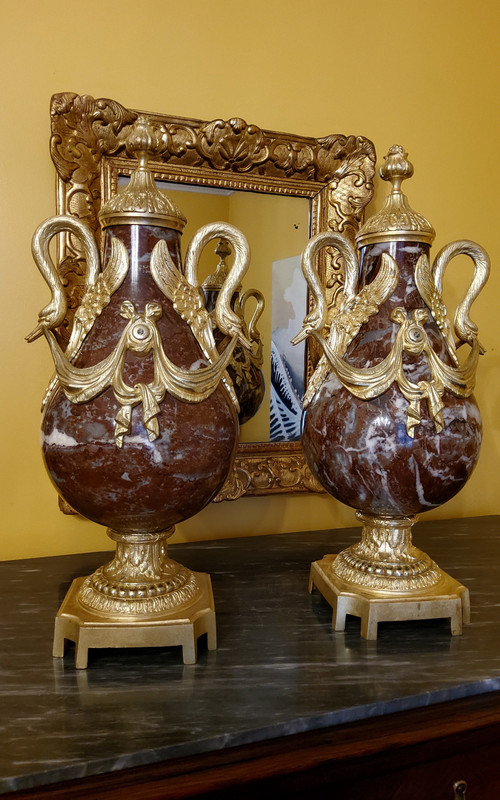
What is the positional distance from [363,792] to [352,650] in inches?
6.1

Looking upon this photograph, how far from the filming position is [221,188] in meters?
1.17

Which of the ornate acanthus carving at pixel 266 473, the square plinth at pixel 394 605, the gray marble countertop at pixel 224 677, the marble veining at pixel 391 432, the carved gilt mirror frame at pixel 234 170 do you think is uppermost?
the carved gilt mirror frame at pixel 234 170

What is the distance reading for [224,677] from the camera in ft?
2.44

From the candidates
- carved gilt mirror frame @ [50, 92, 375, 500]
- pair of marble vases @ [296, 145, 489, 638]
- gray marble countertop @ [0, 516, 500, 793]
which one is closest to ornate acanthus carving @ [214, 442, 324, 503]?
carved gilt mirror frame @ [50, 92, 375, 500]

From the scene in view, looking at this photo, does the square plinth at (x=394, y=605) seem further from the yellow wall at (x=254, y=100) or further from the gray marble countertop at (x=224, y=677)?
the yellow wall at (x=254, y=100)

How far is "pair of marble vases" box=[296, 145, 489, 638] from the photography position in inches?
32.3

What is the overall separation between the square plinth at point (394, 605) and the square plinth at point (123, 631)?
0.67 feet

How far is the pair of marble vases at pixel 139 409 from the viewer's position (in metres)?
0.74

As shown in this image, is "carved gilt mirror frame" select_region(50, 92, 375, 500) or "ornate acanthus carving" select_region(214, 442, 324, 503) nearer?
"carved gilt mirror frame" select_region(50, 92, 375, 500)

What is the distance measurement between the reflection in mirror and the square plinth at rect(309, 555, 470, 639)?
1.34 ft

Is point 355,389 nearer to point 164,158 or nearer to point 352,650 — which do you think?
point 352,650

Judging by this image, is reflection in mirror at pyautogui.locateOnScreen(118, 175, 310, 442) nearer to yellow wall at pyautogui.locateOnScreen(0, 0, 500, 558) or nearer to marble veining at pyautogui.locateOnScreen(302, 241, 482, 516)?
yellow wall at pyautogui.locateOnScreen(0, 0, 500, 558)

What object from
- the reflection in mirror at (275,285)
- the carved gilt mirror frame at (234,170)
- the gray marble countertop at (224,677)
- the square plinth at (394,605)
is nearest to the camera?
the gray marble countertop at (224,677)

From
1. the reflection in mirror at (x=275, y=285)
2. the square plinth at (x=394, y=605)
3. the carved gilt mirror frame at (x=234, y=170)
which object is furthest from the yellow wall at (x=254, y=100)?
the square plinth at (x=394, y=605)
